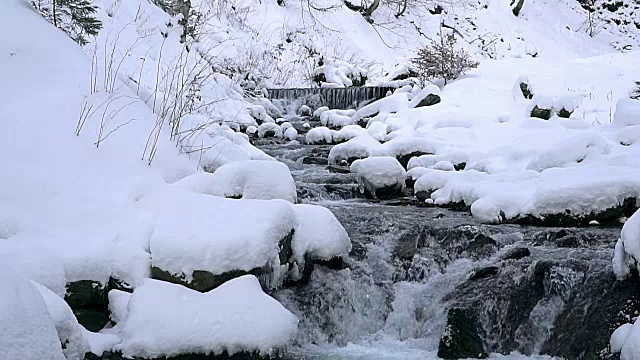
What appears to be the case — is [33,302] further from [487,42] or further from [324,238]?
[487,42]

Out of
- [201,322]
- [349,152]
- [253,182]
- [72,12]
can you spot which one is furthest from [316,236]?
[349,152]

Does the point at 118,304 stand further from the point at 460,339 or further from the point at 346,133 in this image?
the point at 346,133

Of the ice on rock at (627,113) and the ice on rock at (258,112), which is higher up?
the ice on rock at (627,113)

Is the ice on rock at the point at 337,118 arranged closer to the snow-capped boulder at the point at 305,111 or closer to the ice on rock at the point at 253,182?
the snow-capped boulder at the point at 305,111

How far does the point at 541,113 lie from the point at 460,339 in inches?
212

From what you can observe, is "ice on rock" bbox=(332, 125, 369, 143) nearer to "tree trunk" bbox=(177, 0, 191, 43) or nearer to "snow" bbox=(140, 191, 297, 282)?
"tree trunk" bbox=(177, 0, 191, 43)

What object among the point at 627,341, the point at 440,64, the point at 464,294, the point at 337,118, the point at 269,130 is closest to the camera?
the point at 627,341

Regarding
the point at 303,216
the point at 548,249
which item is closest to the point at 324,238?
the point at 303,216

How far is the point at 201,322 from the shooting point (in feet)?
9.83

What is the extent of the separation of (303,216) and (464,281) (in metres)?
1.13

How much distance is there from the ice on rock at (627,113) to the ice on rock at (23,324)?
6524 mm

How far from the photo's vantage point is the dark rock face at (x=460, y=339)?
3496 millimetres

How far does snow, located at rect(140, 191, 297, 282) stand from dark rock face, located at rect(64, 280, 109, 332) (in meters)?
0.31

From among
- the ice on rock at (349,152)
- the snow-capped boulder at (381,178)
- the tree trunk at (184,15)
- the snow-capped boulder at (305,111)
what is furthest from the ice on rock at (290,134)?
the snow-capped boulder at (381,178)
